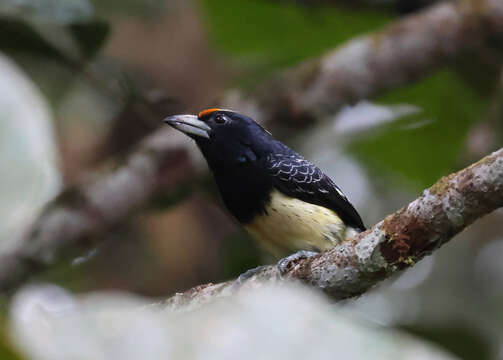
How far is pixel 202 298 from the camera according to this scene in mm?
2805

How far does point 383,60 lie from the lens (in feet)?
15.3

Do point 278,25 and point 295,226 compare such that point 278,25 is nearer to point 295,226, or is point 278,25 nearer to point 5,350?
point 295,226

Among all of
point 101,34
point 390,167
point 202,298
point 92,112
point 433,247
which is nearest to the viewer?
point 433,247

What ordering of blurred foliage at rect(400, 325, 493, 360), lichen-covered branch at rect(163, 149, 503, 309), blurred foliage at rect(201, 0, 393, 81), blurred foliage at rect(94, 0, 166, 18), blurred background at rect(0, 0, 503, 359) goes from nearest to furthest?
lichen-covered branch at rect(163, 149, 503, 309) < blurred foliage at rect(400, 325, 493, 360) < blurred background at rect(0, 0, 503, 359) < blurred foliage at rect(201, 0, 393, 81) < blurred foliage at rect(94, 0, 166, 18)

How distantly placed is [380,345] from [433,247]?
1.47 metres

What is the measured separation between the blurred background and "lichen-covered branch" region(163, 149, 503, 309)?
1.92 metres

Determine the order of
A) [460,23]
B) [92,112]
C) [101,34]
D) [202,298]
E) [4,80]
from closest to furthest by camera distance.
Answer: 1. [4,80]
2. [202,298]
3. [101,34]
4. [460,23]
5. [92,112]

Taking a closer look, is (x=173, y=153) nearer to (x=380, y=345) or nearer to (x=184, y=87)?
(x=184, y=87)

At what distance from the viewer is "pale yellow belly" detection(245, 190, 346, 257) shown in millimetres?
3475

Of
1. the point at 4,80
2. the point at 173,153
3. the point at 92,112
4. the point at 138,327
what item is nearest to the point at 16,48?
the point at 173,153

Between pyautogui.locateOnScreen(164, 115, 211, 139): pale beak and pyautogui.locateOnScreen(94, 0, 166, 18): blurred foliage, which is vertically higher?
pyautogui.locateOnScreen(94, 0, 166, 18): blurred foliage

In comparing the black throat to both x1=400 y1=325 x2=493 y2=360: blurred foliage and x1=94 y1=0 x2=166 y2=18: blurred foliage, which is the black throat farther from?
x1=94 y1=0 x2=166 y2=18: blurred foliage

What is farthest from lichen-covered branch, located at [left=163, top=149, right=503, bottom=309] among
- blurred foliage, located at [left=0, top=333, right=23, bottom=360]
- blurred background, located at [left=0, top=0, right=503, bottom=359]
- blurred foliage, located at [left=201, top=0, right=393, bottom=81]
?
blurred foliage, located at [left=201, top=0, right=393, bottom=81]

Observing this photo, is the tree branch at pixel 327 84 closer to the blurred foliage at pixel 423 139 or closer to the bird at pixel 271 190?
the blurred foliage at pixel 423 139
